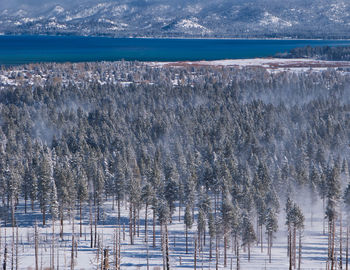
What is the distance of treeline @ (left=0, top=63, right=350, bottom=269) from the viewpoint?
72.6 meters

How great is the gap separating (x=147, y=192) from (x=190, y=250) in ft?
32.7

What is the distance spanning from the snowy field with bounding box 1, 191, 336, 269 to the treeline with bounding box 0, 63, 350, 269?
66.7 inches

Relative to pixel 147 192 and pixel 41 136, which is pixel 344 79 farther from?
pixel 147 192

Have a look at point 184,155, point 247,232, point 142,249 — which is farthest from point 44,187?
point 184,155

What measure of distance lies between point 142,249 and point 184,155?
3648cm

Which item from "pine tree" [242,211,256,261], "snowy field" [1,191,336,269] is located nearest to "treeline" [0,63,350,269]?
"pine tree" [242,211,256,261]

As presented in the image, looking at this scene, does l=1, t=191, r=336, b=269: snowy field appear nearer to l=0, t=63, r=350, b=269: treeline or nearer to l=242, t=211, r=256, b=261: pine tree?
l=0, t=63, r=350, b=269: treeline

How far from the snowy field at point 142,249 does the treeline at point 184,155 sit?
5.56ft

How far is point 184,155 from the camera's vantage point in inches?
4070

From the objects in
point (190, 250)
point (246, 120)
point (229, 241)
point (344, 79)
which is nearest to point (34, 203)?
point (190, 250)

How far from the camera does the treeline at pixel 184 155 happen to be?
72.6 m

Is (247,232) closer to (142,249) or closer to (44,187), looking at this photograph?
(142,249)

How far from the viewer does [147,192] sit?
74438mm

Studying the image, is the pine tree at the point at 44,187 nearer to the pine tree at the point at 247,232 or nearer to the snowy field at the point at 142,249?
the snowy field at the point at 142,249
